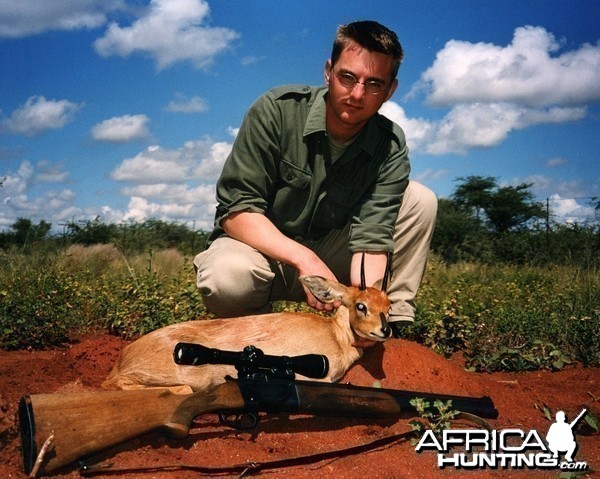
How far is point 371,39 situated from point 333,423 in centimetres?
323

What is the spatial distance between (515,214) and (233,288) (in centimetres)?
2649

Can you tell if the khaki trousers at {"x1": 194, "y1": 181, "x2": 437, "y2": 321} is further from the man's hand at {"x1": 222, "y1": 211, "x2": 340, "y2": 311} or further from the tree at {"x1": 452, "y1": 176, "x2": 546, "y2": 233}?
the tree at {"x1": 452, "y1": 176, "x2": 546, "y2": 233}

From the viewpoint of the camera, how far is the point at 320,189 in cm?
587

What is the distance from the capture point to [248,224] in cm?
548

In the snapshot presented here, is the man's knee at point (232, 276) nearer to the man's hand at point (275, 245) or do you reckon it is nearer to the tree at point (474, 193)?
the man's hand at point (275, 245)

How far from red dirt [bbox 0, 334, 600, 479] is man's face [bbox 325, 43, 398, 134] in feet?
7.11

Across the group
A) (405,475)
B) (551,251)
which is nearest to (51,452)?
(405,475)

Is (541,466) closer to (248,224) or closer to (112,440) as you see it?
(112,440)

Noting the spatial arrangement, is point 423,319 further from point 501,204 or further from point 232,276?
point 501,204

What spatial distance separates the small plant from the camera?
162 inches

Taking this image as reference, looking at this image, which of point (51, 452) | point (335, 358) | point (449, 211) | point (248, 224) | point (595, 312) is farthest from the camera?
point (449, 211)

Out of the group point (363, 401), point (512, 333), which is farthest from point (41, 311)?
point (512, 333)

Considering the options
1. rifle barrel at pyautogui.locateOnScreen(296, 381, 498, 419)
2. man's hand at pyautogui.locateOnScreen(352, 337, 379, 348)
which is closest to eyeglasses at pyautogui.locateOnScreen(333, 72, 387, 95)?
man's hand at pyautogui.locateOnScreen(352, 337, 379, 348)

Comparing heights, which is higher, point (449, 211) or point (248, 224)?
point (449, 211)
